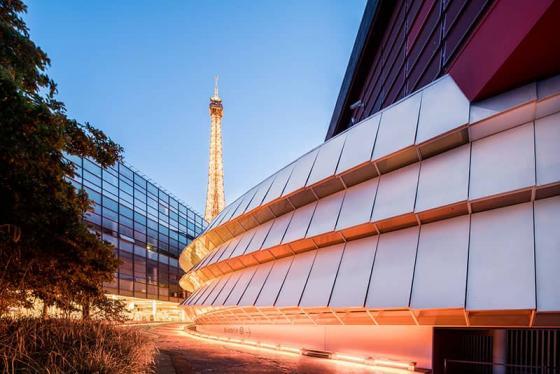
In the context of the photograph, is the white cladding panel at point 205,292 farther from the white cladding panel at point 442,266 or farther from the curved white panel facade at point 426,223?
the white cladding panel at point 442,266

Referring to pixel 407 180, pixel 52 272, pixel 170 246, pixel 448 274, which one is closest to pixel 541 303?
pixel 448 274

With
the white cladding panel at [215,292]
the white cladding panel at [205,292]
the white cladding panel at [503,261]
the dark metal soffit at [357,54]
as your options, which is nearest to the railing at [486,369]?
the white cladding panel at [503,261]

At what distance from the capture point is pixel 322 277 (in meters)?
12.5

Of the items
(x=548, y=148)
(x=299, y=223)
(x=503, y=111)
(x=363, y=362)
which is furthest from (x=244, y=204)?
(x=548, y=148)

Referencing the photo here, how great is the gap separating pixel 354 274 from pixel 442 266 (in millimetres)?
3116

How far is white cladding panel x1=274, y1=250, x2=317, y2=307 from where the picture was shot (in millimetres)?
12948

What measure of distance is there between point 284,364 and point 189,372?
3284 millimetres

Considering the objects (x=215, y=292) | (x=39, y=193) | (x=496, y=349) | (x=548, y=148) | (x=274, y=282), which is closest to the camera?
(x=39, y=193)

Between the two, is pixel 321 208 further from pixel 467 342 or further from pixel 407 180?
pixel 467 342

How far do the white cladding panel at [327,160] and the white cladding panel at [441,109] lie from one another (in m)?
3.92

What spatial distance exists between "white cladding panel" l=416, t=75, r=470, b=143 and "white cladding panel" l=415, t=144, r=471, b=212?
89 centimetres

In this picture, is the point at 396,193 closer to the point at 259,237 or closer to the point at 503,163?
the point at 503,163

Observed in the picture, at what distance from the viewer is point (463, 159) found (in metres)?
10.0

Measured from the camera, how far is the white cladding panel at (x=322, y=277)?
11.7 m
